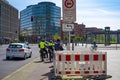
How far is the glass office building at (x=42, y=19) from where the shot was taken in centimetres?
14862

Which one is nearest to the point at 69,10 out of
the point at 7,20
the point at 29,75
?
the point at 29,75

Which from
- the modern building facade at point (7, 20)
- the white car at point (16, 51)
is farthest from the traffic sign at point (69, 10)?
the modern building facade at point (7, 20)

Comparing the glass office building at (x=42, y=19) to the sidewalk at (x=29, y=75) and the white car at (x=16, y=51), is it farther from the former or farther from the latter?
the sidewalk at (x=29, y=75)

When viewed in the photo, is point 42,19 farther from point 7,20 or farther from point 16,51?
point 16,51

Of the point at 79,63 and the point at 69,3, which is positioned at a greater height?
the point at 69,3

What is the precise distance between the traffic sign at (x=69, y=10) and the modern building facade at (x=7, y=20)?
13110cm

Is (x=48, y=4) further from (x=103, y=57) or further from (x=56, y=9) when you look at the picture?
(x=103, y=57)

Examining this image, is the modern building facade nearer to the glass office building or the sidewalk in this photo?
the glass office building

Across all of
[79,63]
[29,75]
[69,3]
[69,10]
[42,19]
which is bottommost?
[29,75]

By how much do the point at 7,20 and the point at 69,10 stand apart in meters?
146

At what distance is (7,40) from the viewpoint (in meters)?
158

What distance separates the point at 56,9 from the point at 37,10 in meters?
10.3

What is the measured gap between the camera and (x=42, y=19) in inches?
5812

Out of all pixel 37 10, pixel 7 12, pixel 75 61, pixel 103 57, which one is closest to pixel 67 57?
pixel 75 61
